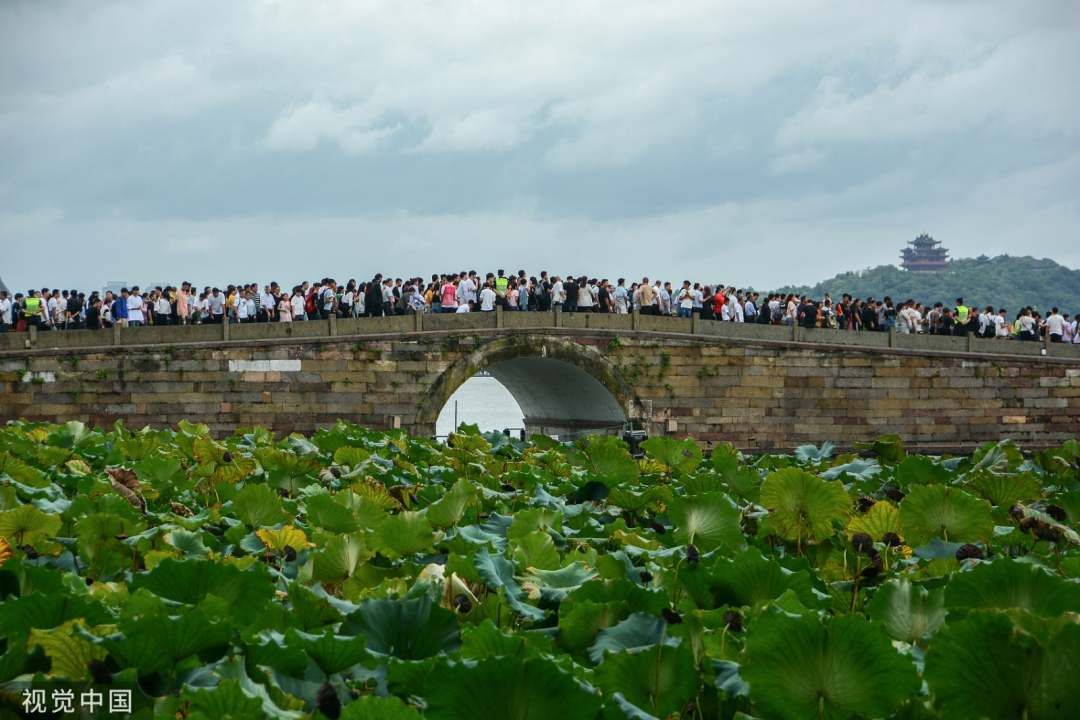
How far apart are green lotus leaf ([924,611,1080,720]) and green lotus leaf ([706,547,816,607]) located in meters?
1.31

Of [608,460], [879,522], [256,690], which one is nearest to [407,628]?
[256,690]

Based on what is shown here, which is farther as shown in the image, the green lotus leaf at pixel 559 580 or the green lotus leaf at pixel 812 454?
the green lotus leaf at pixel 812 454

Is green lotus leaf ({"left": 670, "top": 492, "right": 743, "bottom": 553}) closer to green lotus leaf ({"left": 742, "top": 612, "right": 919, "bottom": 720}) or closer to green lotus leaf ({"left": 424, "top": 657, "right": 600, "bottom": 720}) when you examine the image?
green lotus leaf ({"left": 742, "top": 612, "right": 919, "bottom": 720})

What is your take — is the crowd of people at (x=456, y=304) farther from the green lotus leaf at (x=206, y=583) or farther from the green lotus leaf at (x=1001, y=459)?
the green lotus leaf at (x=206, y=583)

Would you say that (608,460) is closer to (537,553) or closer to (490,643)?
(537,553)

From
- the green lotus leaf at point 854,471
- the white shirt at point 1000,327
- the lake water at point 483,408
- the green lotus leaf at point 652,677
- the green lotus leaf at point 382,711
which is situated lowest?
the lake water at point 483,408

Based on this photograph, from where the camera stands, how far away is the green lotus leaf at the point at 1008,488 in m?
6.89

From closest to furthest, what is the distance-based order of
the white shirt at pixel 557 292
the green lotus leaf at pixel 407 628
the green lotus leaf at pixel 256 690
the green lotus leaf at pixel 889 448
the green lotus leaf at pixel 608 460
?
the green lotus leaf at pixel 256 690 → the green lotus leaf at pixel 407 628 → the green lotus leaf at pixel 608 460 → the green lotus leaf at pixel 889 448 → the white shirt at pixel 557 292

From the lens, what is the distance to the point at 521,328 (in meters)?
26.8

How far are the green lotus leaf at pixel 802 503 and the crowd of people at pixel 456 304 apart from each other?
20.7 metres

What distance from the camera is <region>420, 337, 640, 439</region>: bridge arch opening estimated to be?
86.8 feet

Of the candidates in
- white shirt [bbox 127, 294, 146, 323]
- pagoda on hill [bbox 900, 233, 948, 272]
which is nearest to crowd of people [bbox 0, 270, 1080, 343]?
white shirt [bbox 127, 294, 146, 323]

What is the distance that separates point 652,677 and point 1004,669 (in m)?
0.82

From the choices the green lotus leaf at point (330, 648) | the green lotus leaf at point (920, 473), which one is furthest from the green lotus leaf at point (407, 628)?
the green lotus leaf at point (920, 473)
